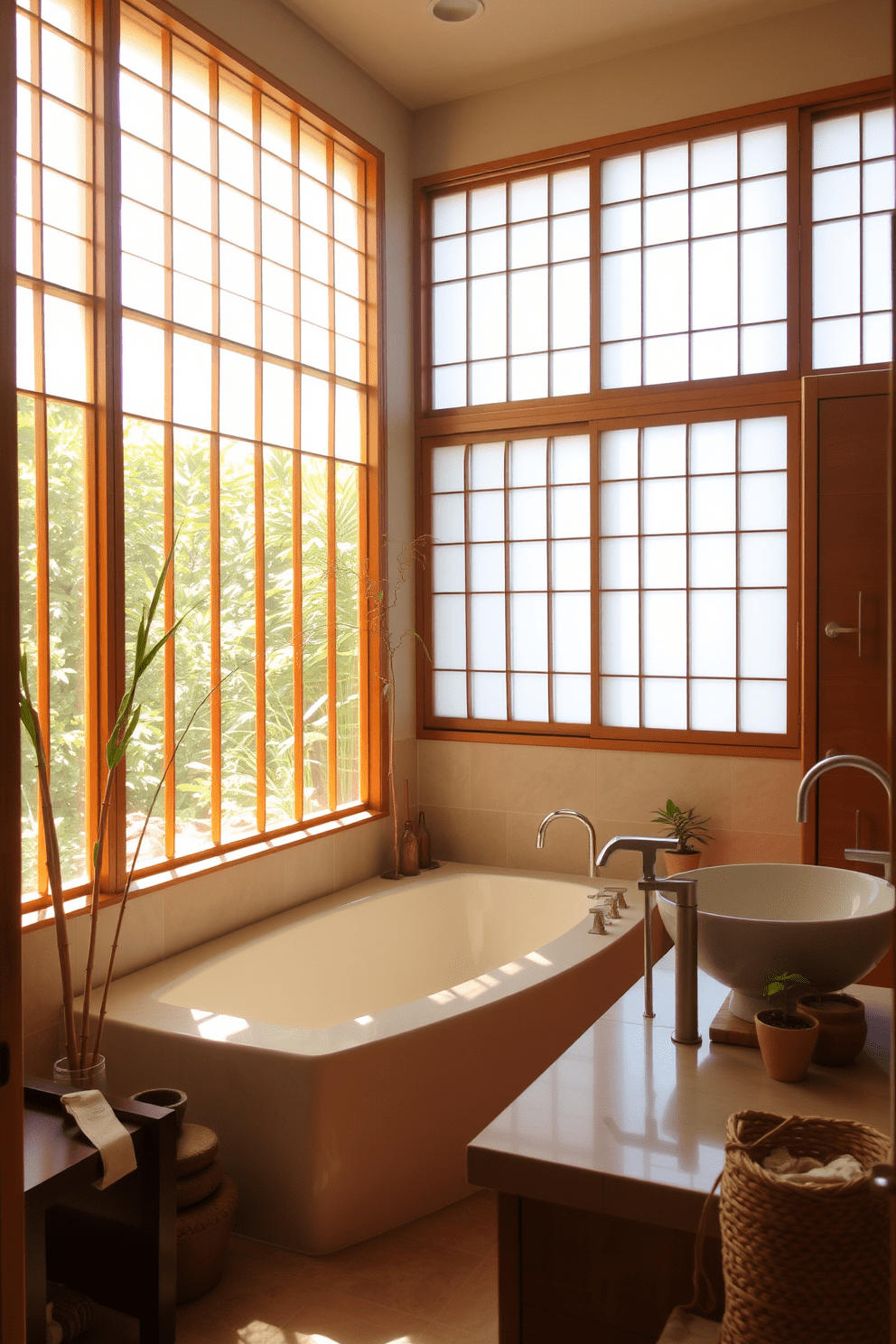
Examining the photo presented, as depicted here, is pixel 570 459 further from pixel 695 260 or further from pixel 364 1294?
pixel 364 1294

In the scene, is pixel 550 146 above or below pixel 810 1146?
above

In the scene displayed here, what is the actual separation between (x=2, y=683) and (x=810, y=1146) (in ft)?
3.15

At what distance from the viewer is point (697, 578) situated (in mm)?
3719

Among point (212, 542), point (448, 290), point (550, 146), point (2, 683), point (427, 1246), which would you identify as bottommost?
point (427, 1246)

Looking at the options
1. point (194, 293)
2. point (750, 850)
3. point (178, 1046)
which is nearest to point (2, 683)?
point (178, 1046)

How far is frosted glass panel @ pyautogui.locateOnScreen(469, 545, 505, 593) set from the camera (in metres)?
4.08

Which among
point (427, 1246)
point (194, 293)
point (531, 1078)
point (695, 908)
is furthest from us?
point (194, 293)

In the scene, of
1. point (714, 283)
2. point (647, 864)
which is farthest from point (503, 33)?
point (647, 864)

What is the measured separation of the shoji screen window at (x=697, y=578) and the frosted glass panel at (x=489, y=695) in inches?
16.4

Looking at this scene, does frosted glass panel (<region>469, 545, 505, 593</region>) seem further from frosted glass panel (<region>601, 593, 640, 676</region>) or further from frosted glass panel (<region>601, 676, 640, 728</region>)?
frosted glass panel (<region>601, 676, 640, 728</region>)

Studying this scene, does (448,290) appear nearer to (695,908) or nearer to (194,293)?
(194,293)

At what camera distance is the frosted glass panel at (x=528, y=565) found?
157 inches

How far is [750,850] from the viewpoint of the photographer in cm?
355

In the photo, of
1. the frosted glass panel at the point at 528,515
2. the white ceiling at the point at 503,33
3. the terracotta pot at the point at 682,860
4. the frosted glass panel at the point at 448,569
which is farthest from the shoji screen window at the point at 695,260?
the terracotta pot at the point at 682,860
